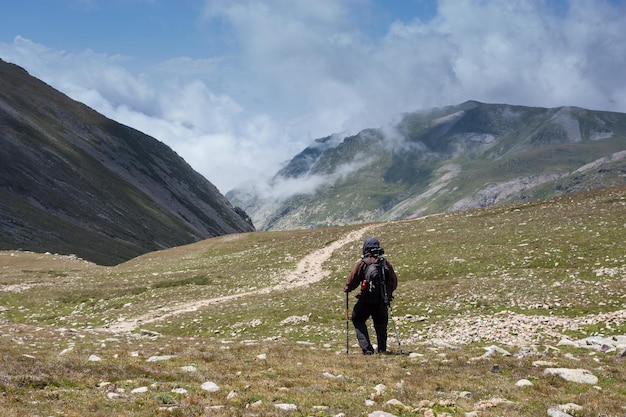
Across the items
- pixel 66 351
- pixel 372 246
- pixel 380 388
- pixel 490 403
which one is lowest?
pixel 490 403

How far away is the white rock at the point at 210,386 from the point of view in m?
12.6

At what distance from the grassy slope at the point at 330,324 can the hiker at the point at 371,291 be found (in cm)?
116

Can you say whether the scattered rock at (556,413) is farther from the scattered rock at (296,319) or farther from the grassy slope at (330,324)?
the scattered rock at (296,319)

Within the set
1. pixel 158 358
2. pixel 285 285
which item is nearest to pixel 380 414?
pixel 158 358

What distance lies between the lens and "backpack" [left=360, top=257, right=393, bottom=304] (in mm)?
18234

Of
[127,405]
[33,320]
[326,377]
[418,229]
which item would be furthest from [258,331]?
[418,229]

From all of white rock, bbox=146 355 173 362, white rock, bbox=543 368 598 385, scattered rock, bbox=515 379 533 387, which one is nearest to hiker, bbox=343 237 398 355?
scattered rock, bbox=515 379 533 387

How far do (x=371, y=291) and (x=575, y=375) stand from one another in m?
7.22

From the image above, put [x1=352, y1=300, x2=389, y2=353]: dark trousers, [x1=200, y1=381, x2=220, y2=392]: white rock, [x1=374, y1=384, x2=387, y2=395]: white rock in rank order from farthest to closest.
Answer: [x1=352, y1=300, x2=389, y2=353]: dark trousers < [x1=200, y1=381, x2=220, y2=392]: white rock < [x1=374, y1=384, x2=387, y2=395]: white rock

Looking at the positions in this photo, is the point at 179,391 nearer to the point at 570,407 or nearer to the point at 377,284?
the point at 377,284

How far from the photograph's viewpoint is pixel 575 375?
13531mm

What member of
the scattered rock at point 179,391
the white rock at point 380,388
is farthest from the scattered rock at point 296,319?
the scattered rock at point 179,391

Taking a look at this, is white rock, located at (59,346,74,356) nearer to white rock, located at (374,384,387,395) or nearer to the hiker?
the hiker

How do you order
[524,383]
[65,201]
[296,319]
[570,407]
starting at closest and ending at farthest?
[570,407] < [524,383] < [296,319] < [65,201]
